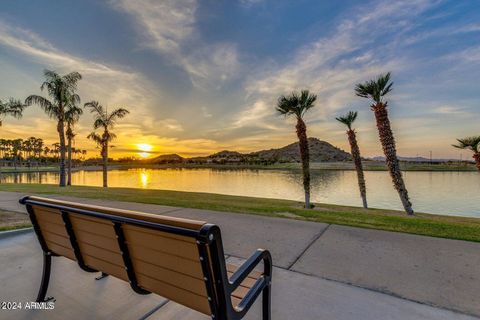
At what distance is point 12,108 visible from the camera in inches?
827

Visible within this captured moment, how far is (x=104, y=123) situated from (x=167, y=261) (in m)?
25.0

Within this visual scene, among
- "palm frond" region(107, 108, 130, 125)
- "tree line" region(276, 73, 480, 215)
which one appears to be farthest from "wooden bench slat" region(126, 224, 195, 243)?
"palm frond" region(107, 108, 130, 125)

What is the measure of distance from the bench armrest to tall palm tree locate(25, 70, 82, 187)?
22165 mm

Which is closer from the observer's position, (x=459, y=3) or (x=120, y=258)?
(x=120, y=258)

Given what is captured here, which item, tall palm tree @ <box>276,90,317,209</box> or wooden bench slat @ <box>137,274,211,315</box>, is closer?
wooden bench slat @ <box>137,274,211,315</box>

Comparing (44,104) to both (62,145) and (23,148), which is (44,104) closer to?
(62,145)

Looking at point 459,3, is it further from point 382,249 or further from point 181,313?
point 181,313

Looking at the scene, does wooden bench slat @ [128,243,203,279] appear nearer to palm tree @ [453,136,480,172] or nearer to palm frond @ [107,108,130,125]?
palm tree @ [453,136,480,172]

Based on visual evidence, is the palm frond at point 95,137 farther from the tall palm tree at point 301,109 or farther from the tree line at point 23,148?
the tree line at point 23,148

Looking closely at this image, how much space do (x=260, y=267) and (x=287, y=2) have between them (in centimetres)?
981

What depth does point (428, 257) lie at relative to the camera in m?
3.38

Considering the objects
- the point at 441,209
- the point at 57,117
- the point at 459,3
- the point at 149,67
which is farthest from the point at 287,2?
the point at 57,117

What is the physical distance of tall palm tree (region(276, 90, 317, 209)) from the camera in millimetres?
12977

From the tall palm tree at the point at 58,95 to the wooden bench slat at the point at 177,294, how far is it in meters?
21.8
